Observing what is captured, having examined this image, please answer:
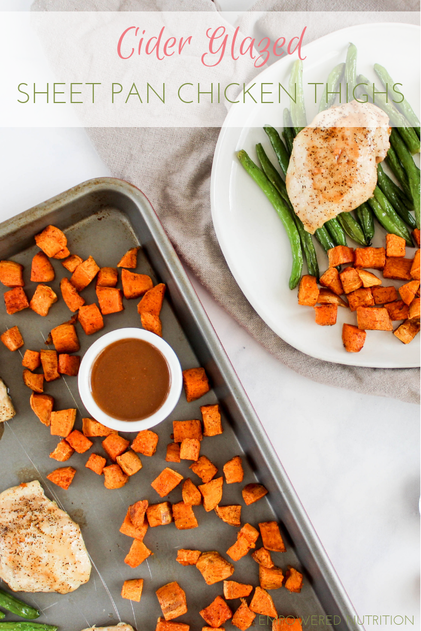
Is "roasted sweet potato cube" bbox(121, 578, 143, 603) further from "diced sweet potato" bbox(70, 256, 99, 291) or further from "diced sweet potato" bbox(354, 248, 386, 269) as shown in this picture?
"diced sweet potato" bbox(354, 248, 386, 269)

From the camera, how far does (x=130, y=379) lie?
201 centimetres

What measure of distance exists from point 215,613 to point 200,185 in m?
2.11

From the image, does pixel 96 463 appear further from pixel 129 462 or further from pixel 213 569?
pixel 213 569

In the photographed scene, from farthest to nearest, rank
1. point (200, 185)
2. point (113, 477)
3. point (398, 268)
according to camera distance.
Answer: point (200, 185)
point (398, 268)
point (113, 477)

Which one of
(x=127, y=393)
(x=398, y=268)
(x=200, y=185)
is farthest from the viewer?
(x=200, y=185)

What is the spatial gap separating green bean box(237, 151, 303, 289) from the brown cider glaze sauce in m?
0.78

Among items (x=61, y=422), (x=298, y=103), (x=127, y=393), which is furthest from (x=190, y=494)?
(x=298, y=103)

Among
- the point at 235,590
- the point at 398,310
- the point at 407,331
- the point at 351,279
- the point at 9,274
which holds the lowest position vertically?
the point at 235,590

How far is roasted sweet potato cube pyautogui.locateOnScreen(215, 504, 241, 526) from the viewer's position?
7.00 ft

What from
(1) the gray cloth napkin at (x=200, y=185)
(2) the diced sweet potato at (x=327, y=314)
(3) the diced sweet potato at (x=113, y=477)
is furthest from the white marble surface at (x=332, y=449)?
(3) the diced sweet potato at (x=113, y=477)

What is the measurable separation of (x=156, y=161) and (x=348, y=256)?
110 centimetres

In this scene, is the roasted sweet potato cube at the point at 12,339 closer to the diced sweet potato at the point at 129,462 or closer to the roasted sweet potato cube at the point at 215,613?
the diced sweet potato at the point at 129,462

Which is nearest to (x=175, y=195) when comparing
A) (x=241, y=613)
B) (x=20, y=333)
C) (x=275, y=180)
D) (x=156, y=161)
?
(x=156, y=161)

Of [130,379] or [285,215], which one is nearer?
[130,379]
